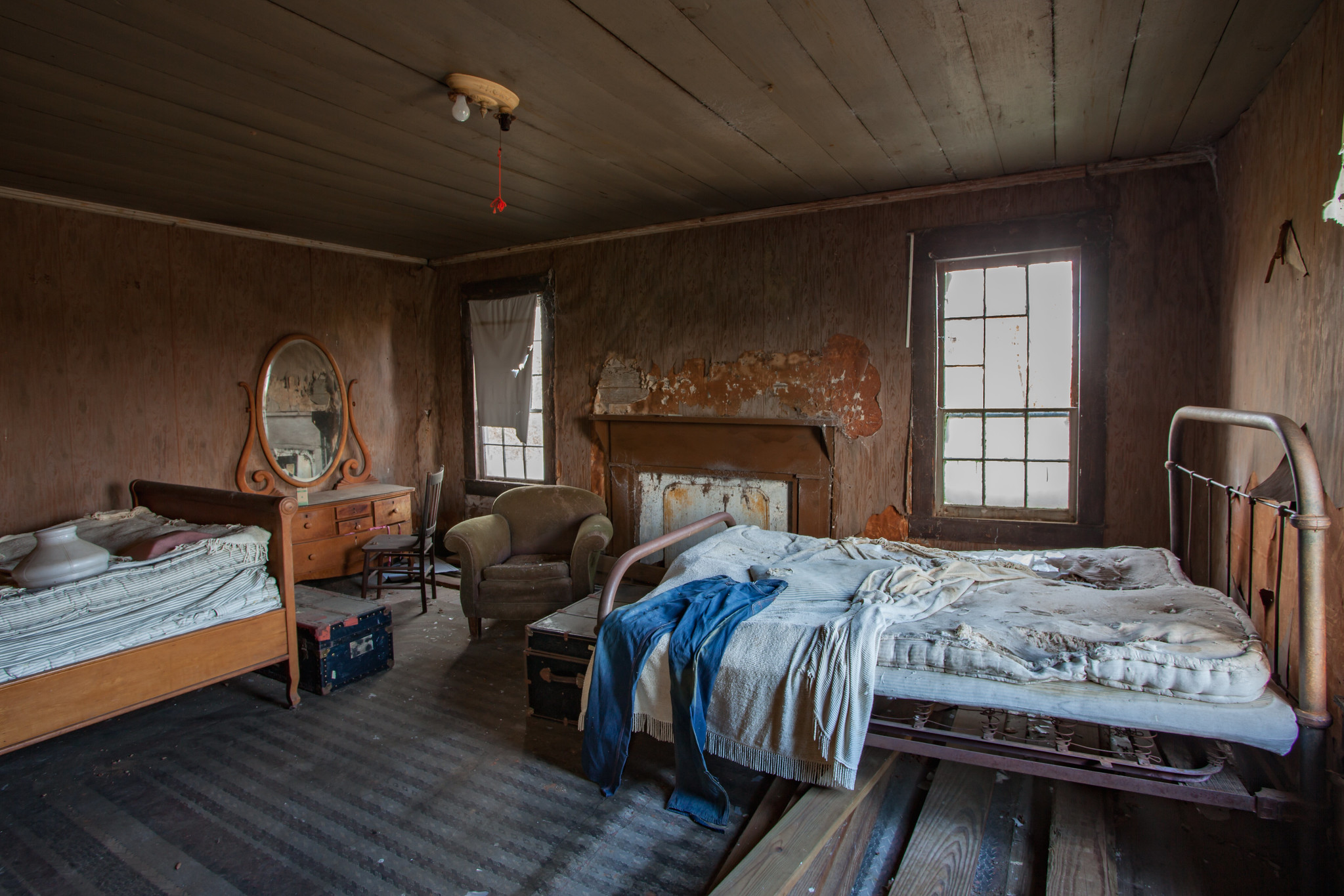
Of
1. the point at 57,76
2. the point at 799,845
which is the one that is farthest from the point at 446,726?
the point at 57,76

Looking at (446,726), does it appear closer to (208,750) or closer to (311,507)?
(208,750)

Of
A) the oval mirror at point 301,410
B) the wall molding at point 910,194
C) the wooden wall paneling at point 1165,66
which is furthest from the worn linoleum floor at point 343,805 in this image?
the wall molding at point 910,194

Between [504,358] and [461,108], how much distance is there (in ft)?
10.2

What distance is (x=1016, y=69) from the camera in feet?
7.72

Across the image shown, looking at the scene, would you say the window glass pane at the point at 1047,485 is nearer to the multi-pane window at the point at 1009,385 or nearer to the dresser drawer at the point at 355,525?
the multi-pane window at the point at 1009,385

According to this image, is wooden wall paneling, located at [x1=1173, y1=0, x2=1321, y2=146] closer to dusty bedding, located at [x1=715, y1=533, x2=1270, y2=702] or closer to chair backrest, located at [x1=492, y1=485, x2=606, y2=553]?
dusty bedding, located at [x1=715, y1=533, x2=1270, y2=702]

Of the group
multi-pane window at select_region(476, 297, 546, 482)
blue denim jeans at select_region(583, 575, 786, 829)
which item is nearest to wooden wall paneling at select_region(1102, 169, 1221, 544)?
blue denim jeans at select_region(583, 575, 786, 829)

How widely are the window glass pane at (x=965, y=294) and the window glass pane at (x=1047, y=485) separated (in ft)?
3.00

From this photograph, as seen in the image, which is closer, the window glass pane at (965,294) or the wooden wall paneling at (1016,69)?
the wooden wall paneling at (1016,69)

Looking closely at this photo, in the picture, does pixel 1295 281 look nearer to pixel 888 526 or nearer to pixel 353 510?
pixel 888 526

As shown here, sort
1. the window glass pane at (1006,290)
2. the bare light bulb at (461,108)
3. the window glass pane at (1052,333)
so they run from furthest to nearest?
the window glass pane at (1006,290), the window glass pane at (1052,333), the bare light bulb at (461,108)

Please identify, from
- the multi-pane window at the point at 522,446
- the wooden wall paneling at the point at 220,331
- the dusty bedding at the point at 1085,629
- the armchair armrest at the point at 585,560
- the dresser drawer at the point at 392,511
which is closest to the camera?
the dusty bedding at the point at 1085,629

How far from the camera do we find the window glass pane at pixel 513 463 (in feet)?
18.1

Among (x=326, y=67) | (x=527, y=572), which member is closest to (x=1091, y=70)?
(x=326, y=67)
